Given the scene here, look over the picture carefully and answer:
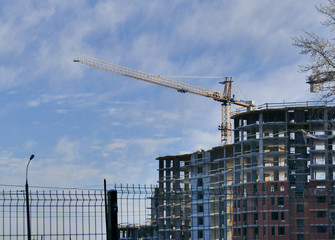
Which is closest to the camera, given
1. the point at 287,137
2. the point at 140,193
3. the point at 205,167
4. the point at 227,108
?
the point at 140,193

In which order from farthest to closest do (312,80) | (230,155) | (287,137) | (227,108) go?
(227,108)
(230,155)
(287,137)
(312,80)

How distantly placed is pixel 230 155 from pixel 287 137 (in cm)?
1401

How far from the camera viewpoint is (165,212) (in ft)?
365

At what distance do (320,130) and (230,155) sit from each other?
16.7m

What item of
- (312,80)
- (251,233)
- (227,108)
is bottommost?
(251,233)

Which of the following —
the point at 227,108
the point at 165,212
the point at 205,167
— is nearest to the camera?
the point at 205,167

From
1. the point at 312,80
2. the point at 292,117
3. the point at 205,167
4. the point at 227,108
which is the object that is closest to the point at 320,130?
the point at 292,117

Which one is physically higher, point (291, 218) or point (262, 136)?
point (262, 136)

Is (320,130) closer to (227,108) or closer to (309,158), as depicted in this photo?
(309,158)

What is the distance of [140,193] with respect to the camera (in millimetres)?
17812

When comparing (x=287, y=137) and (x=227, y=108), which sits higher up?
(x=227, y=108)

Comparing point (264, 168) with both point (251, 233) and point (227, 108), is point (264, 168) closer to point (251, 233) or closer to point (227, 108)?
point (251, 233)

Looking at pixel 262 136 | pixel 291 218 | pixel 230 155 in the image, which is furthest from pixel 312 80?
pixel 230 155

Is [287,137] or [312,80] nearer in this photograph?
[312,80]
